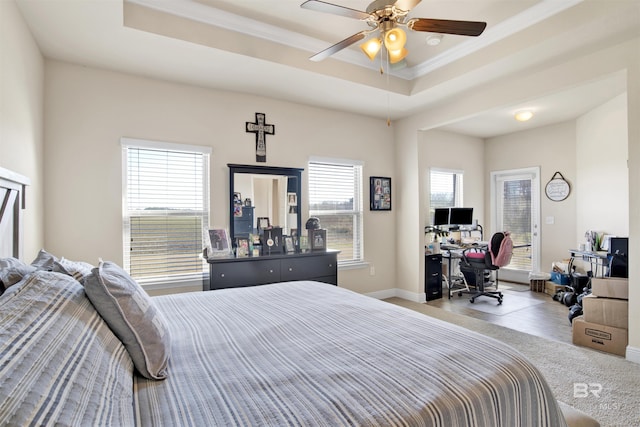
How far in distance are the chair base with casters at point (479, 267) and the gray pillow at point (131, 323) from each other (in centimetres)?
444

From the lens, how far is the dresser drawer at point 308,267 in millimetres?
3486

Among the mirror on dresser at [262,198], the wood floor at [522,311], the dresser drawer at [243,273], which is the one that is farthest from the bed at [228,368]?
the wood floor at [522,311]

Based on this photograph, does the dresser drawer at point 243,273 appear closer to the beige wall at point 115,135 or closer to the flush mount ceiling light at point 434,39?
the beige wall at point 115,135

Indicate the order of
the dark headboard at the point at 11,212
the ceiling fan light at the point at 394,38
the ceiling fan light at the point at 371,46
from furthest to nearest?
the ceiling fan light at the point at 371,46, the ceiling fan light at the point at 394,38, the dark headboard at the point at 11,212

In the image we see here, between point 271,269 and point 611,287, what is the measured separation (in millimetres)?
3123

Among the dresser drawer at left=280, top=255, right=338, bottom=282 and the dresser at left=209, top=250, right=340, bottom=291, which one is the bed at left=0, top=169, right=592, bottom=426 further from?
the dresser drawer at left=280, top=255, right=338, bottom=282

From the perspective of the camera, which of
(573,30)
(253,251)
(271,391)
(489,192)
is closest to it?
(271,391)

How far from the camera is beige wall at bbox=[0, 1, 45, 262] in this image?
1946mm

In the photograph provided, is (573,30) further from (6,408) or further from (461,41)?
(6,408)

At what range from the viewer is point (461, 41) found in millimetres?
3141

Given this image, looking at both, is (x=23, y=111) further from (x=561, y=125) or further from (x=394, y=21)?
(x=561, y=125)

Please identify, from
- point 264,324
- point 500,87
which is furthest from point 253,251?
point 500,87

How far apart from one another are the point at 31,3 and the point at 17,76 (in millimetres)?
470

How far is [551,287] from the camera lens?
4.98m
